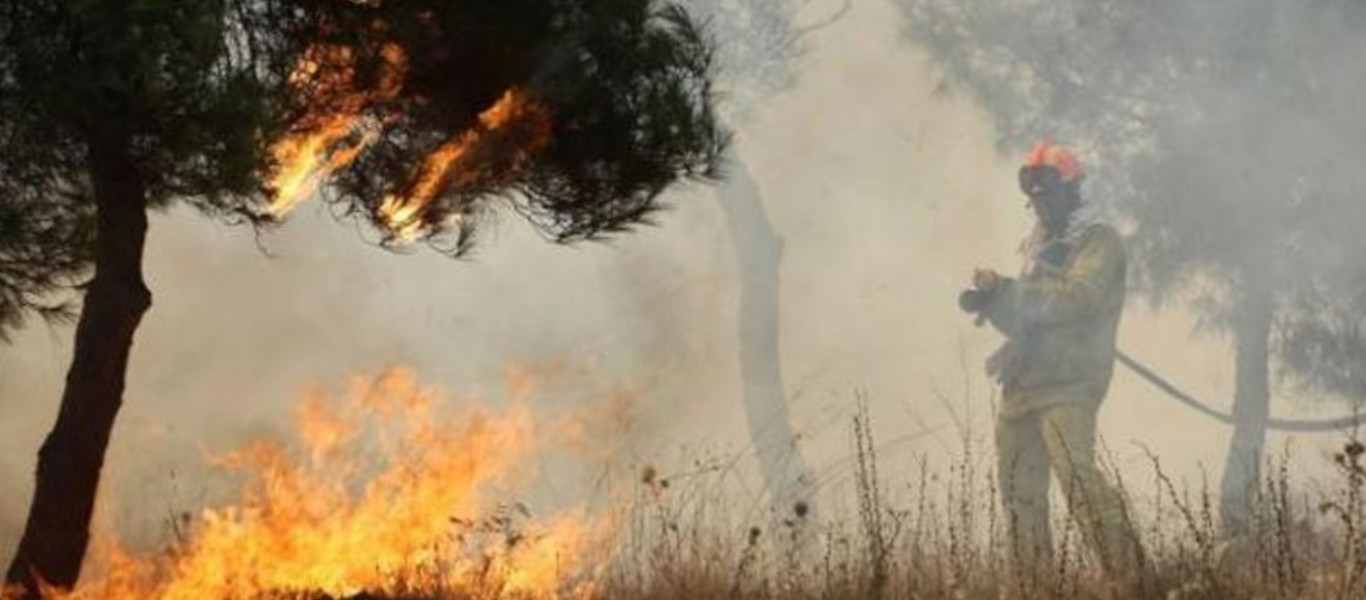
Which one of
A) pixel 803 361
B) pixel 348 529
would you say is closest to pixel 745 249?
pixel 803 361

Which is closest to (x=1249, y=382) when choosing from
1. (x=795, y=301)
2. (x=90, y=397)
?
(x=795, y=301)

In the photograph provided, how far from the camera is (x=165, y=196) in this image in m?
6.11

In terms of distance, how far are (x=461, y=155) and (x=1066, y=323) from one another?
4373 mm

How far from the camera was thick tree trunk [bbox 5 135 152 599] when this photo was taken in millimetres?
5441

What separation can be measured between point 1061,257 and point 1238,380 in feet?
18.2

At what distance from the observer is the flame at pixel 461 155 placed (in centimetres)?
561

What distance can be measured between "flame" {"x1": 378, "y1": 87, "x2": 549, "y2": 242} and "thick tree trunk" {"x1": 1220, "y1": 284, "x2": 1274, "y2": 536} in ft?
30.0

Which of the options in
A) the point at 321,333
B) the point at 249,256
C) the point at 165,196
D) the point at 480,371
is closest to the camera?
the point at 165,196

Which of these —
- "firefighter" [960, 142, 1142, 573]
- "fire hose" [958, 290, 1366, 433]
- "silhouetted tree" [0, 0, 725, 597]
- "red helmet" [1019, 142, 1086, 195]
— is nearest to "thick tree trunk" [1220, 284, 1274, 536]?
"fire hose" [958, 290, 1366, 433]

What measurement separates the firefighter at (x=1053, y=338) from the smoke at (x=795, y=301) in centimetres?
819

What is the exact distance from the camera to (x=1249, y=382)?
13609 mm

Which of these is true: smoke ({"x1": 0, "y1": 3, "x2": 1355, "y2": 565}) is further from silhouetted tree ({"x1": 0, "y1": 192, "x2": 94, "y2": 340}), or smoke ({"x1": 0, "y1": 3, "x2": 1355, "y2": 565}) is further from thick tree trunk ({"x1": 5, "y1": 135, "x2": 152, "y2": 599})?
thick tree trunk ({"x1": 5, "y1": 135, "x2": 152, "y2": 599})

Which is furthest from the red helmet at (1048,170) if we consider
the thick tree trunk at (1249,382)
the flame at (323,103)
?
the thick tree trunk at (1249,382)

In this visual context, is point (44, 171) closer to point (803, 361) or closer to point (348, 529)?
point (348, 529)
